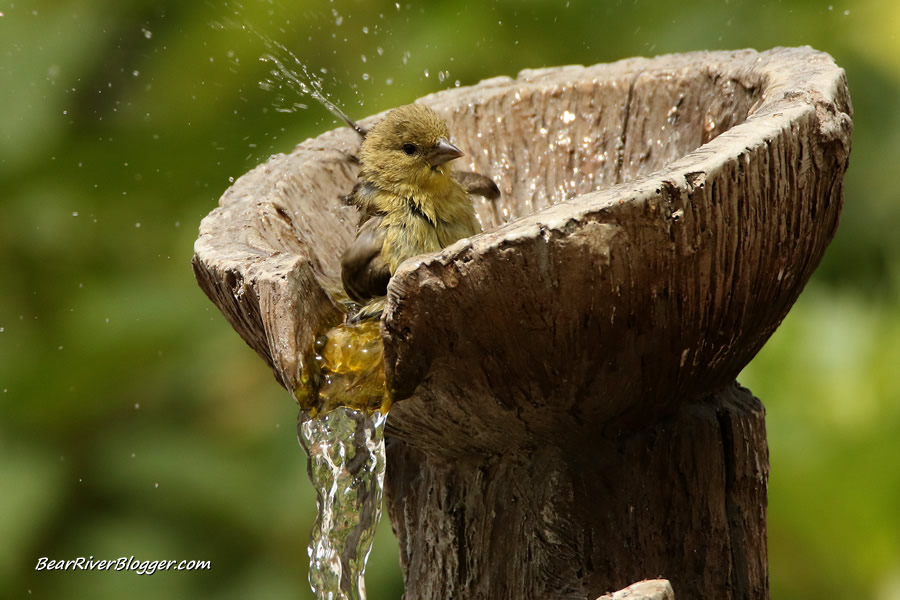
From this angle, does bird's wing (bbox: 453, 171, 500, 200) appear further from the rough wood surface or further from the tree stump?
the rough wood surface

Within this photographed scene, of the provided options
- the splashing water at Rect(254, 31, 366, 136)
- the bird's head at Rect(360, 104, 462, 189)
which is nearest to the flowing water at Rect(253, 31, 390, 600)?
the bird's head at Rect(360, 104, 462, 189)

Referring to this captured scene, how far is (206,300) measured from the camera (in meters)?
3.86

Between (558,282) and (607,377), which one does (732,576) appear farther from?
(558,282)

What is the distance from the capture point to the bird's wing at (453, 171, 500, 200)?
296cm

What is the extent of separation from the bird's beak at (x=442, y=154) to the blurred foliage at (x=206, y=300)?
44.3 inches

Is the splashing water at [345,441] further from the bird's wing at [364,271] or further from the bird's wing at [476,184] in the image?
the bird's wing at [476,184]

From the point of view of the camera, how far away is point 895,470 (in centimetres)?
342

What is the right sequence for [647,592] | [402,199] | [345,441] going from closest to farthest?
[647,592], [345,441], [402,199]

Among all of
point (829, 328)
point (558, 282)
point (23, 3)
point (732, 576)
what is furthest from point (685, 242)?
point (23, 3)

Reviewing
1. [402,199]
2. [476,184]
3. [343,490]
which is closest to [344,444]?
[343,490]

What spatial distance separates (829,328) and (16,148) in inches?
102

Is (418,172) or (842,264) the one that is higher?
(418,172)

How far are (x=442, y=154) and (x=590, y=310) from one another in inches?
38.4

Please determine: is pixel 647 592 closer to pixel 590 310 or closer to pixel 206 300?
pixel 590 310
